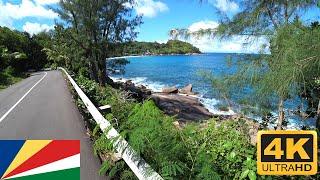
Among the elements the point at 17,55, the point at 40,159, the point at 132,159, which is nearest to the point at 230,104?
the point at 132,159

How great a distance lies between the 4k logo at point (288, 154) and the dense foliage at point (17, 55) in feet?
140

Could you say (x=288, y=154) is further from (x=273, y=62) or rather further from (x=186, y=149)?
(x=273, y=62)

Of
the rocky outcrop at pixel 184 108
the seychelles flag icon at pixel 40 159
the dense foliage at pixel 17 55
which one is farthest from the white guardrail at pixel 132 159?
the dense foliage at pixel 17 55

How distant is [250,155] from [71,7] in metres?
33.6

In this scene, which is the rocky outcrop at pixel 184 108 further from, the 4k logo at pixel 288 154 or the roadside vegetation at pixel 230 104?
the 4k logo at pixel 288 154

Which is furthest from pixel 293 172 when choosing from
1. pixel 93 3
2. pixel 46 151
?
pixel 93 3

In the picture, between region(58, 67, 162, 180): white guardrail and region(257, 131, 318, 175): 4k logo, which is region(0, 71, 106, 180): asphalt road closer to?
region(58, 67, 162, 180): white guardrail

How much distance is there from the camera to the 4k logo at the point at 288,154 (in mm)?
2127

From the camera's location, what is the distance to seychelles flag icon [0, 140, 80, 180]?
664 cm

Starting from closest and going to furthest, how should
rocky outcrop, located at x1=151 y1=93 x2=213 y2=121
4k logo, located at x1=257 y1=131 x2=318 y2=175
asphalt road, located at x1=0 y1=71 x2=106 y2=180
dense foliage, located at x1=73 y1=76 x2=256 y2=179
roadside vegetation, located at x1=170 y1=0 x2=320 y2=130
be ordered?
4k logo, located at x1=257 y1=131 x2=318 y2=175, dense foliage, located at x1=73 y1=76 x2=256 y2=179, roadside vegetation, located at x1=170 y1=0 x2=320 y2=130, asphalt road, located at x1=0 y1=71 x2=106 y2=180, rocky outcrop, located at x1=151 y1=93 x2=213 y2=121

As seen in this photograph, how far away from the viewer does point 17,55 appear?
59250 mm

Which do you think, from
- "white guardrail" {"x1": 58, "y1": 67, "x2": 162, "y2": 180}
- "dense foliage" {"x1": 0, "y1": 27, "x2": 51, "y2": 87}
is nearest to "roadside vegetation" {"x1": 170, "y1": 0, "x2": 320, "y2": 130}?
"white guardrail" {"x1": 58, "y1": 67, "x2": 162, "y2": 180}

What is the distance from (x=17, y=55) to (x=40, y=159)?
54820mm

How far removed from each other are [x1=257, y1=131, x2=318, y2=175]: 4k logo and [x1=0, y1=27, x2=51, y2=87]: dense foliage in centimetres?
4254
